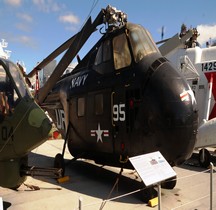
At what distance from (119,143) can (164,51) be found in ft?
17.9

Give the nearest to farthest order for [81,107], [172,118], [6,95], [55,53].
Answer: [6,95]
[172,118]
[81,107]
[55,53]

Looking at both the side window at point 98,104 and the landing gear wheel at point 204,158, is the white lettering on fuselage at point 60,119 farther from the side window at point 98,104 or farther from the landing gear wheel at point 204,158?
the landing gear wheel at point 204,158

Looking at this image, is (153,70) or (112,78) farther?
(112,78)

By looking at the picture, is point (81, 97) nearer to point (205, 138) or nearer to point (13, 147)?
point (13, 147)

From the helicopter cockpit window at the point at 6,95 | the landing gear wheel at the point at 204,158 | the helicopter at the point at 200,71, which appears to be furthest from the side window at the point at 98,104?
the landing gear wheel at the point at 204,158

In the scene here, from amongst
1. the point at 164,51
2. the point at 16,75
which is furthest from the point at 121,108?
the point at 164,51

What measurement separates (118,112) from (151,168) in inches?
102

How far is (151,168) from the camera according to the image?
4047 millimetres

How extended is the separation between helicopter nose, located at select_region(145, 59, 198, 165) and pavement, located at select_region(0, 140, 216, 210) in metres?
0.61

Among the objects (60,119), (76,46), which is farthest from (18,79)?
(60,119)

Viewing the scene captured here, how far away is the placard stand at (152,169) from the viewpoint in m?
3.79

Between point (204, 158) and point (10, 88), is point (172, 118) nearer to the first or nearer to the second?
point (10, 88)

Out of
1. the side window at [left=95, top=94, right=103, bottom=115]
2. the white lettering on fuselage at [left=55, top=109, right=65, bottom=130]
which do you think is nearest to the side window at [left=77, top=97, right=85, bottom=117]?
the side window at [left=95, top=94, right=103, bottom=115]

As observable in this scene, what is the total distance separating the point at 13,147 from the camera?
15.5 feet
